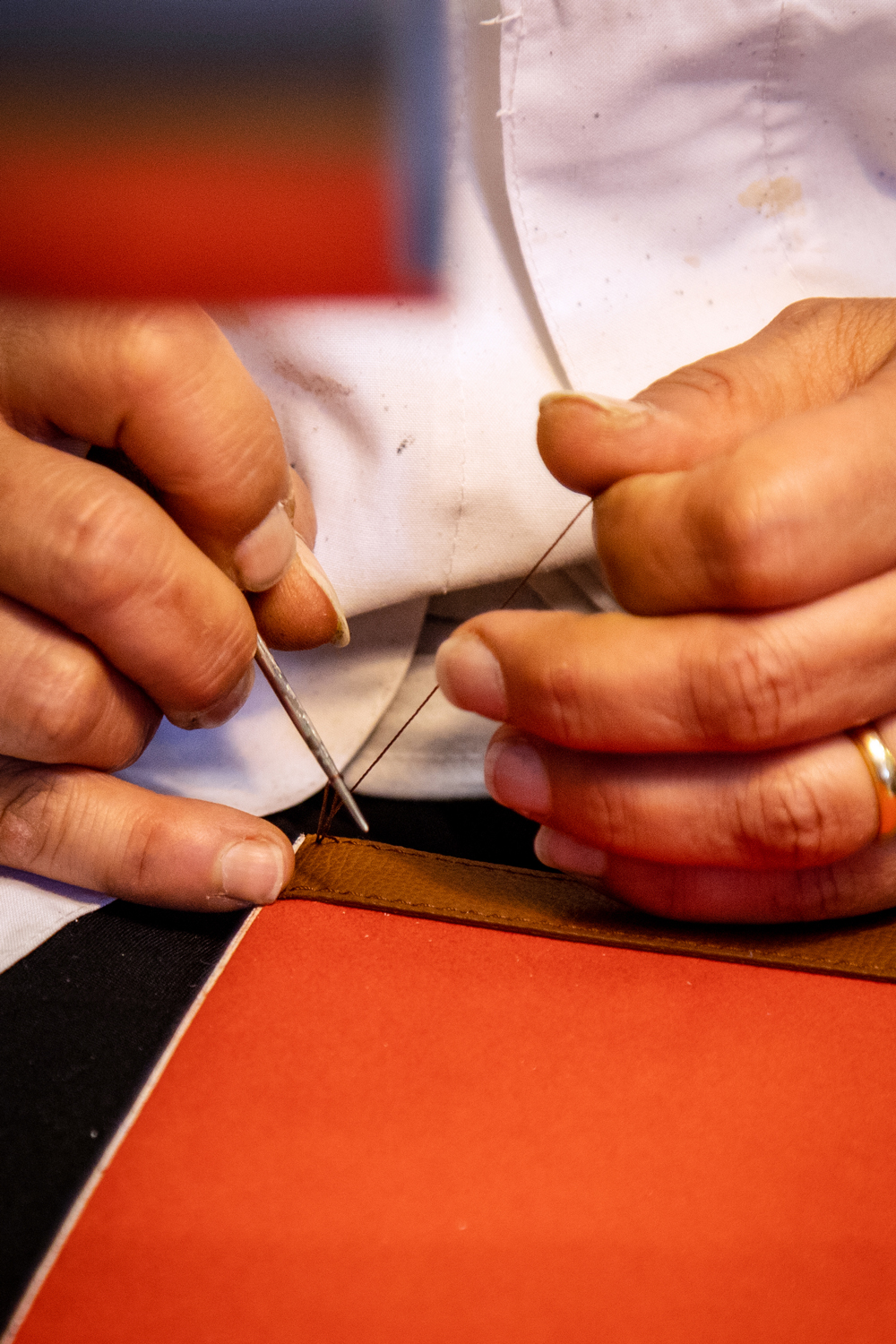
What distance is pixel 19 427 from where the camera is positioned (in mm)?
540

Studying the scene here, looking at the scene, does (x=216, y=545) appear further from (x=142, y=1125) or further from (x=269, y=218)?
(x=142, y=1125)

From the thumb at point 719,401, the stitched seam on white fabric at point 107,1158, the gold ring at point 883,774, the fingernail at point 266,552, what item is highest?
the thumb at point 719,401

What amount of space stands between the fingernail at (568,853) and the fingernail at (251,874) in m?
0.16

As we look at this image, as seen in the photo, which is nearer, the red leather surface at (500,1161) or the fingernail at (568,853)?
the red leather surface at (500,1161)

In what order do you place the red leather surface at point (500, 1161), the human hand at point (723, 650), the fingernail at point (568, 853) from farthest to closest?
the fingernail at point (568, 853) → the human hand at point (723, 650) → the red leather surface at point (500, 1161)

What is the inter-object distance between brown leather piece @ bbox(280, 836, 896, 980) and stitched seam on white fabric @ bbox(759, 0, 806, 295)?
0.49 m

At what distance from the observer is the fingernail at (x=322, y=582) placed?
0.61 metres

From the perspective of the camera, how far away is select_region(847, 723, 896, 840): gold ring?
0.51 meters

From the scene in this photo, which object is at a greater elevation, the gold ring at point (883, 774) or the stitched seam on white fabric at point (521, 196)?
the stitched seam on white fabric at point (521, 196)

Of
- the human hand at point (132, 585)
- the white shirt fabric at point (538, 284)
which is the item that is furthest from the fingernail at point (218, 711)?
the white shirt fabric at point (538, 284)

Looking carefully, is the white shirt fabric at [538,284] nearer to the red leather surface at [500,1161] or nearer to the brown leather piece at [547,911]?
the brown leather piece at [547,911]

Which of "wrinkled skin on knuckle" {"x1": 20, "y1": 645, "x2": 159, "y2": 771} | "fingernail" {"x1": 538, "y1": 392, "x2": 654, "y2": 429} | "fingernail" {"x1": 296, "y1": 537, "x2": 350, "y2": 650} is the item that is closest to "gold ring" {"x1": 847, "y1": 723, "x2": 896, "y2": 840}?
"fingernail" {"x1": 538, "y1": 392, "x2": 654, "y2": 429}

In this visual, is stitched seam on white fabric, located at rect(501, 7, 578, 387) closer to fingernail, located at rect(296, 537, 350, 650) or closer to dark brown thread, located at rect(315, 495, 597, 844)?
dark brown thread, located at rect(315, 495, 597, 844)

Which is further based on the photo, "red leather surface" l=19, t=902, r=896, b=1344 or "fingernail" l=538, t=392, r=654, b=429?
"fingernail" l=538, t=392, r=654, b=429
